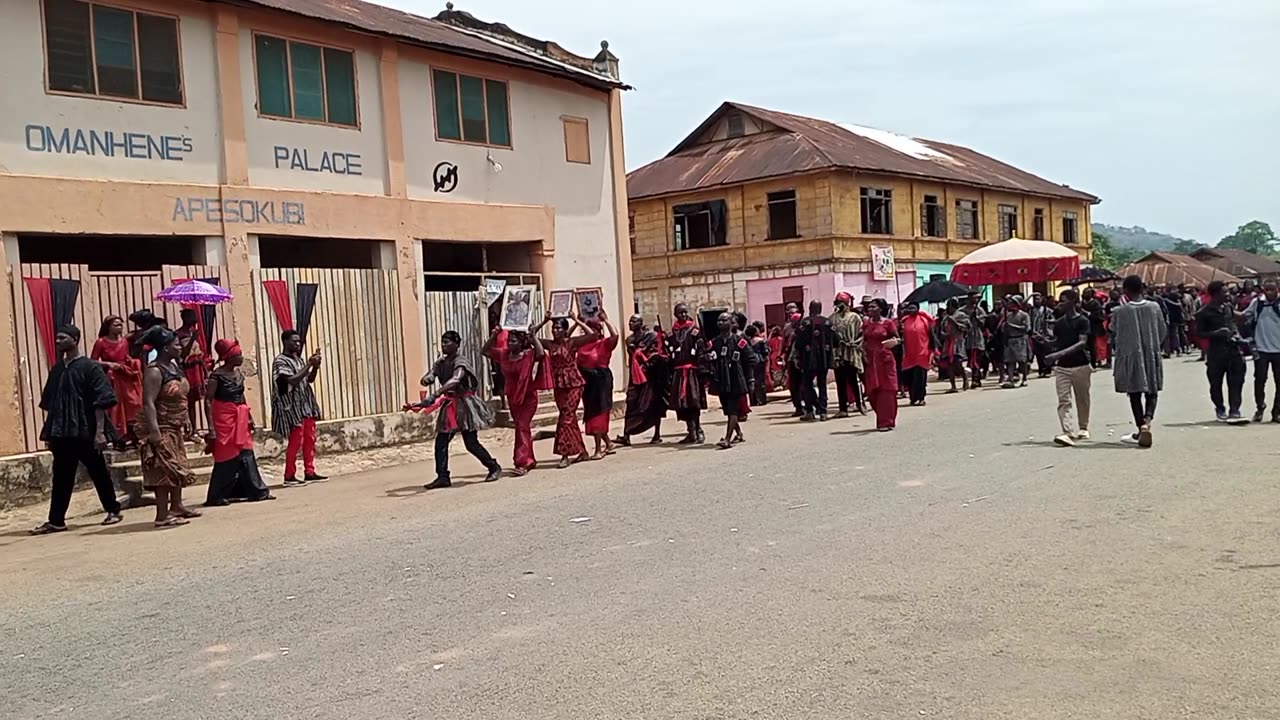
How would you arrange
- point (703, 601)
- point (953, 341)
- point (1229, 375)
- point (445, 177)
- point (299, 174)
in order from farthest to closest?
point (953, 341) < point (445, 177) < point (299, 174) < point (1229, 375) < point (703, 601)

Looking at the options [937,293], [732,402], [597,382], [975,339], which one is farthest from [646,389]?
[937,293]

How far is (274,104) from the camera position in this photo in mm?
14695

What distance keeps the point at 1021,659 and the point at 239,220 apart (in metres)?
11.9

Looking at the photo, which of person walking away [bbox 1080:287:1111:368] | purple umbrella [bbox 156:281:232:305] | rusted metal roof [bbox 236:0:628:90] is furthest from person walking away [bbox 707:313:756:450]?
person walking away [bbox 1080:287:1111:368]

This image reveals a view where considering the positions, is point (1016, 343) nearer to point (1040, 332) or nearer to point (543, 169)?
point (1040, 332)

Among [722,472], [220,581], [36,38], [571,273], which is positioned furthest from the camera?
[571,273]

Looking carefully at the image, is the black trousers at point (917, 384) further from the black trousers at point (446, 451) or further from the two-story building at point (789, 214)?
the two-story building at point (789, 214)

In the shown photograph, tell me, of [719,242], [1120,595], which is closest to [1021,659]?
[1120,595]

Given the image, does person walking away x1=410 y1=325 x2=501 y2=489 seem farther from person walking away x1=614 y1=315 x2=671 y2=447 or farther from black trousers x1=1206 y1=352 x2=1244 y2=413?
black trousers x1=1206 y1=352 x2=1244 y2=413

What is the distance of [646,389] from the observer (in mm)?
14578

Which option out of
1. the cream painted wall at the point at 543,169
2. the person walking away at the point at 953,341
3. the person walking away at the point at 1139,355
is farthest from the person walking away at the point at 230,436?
the person walking away at the point at 953,341

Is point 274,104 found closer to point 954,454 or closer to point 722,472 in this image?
point 722,472

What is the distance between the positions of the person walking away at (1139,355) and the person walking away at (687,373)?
5080 millimetres

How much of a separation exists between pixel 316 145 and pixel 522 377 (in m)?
5.34
